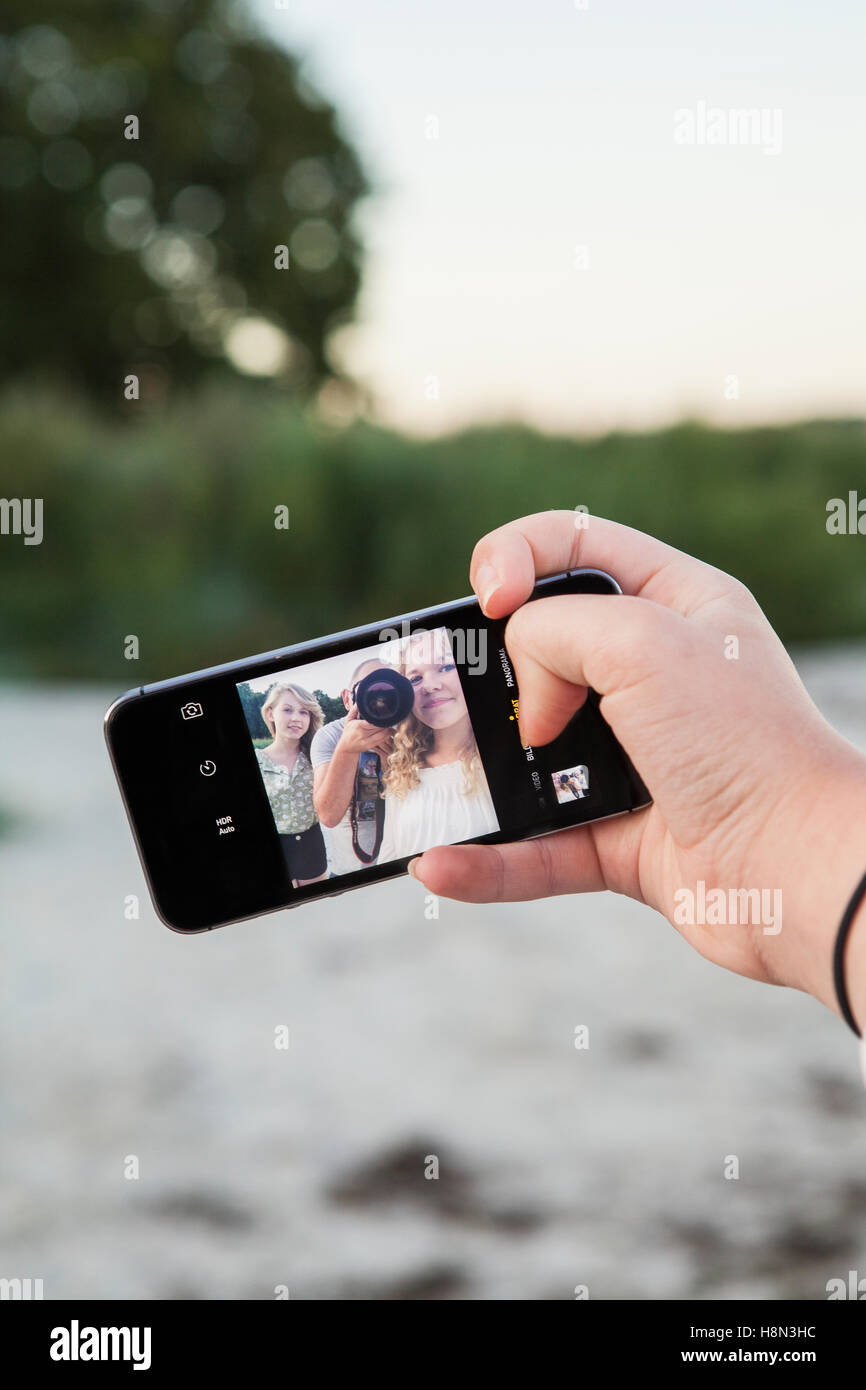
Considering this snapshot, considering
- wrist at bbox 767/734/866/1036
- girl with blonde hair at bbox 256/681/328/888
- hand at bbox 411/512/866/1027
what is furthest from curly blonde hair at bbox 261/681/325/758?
wrist at bbox 767/734/866/1036

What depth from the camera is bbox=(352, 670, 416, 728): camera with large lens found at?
92 centimetres

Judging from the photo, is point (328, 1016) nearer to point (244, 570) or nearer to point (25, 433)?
point (244, 570)

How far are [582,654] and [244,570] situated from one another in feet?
Answer: 14.6

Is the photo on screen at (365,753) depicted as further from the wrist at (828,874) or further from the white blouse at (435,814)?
the wrist at (828,874)

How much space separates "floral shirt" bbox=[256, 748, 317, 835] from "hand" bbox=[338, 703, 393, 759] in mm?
37

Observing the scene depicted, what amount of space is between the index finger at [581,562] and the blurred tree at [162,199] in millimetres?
7203

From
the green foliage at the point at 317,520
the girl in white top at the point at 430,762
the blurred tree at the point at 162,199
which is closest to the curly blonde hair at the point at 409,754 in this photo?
the girl in white top at the point at 430,762

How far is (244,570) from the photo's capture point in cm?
514

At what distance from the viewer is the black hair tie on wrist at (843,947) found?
701mm

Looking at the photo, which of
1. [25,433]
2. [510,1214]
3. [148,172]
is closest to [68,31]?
[148,172]

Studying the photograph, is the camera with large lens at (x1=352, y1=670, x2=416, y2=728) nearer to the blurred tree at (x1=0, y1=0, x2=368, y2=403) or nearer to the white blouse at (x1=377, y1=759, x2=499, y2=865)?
the white blouse at (x1=377, y1=759, x2=499, y2=865)

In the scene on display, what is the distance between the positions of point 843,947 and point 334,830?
40cm

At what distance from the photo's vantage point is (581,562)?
93 cm
